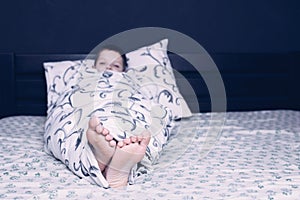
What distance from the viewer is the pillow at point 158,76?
220 centimetres

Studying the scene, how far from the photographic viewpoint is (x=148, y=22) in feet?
8.61

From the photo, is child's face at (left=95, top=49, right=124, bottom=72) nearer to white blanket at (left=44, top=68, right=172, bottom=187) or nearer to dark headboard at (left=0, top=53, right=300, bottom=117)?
white blanket at (left=44, top=68, right=172, bottom=187)

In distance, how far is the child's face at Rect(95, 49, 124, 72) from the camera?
7.17 ft

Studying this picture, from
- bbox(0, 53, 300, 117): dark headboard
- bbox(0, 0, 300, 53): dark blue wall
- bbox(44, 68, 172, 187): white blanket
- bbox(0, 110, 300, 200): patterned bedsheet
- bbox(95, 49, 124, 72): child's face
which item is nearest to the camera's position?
bbox(0, 110, 300, 200): patterned bedsheet

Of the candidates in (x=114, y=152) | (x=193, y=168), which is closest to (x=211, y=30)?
(x=193, y=168)

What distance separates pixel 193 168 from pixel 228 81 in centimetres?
114

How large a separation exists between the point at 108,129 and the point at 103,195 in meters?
0.23

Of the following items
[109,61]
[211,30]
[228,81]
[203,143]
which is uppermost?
[211,30]

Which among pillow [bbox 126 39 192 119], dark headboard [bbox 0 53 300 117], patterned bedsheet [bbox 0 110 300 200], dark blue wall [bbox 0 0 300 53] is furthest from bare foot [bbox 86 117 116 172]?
dark blue wall [bbox 0 0 300 53]

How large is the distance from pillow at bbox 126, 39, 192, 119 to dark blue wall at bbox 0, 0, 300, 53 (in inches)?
9.7

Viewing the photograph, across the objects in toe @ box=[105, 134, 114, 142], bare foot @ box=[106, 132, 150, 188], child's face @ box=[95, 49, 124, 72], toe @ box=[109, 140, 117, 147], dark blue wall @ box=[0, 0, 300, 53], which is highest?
dark blue wall @ box=[0, 0, 300, 53]

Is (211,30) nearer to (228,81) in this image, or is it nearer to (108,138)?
(228,81)

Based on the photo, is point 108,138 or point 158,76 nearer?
point 108,138

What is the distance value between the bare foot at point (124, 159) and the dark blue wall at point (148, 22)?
4.50 ft
